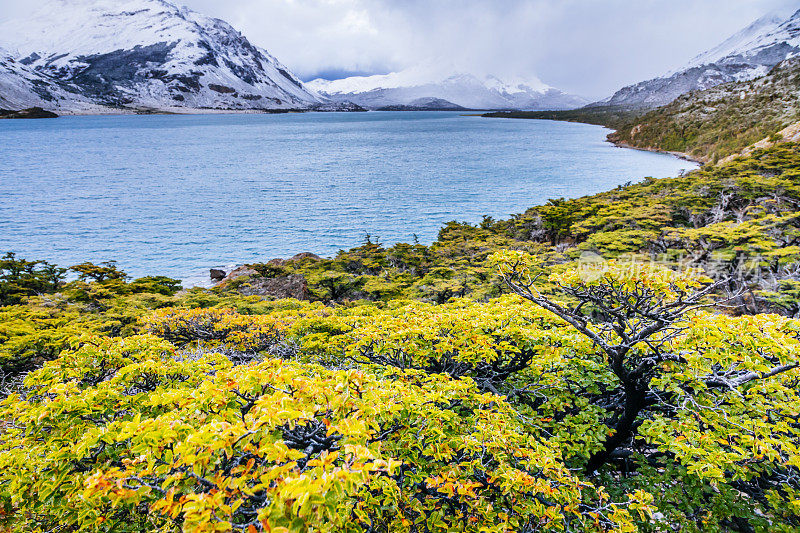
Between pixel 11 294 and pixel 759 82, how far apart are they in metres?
109

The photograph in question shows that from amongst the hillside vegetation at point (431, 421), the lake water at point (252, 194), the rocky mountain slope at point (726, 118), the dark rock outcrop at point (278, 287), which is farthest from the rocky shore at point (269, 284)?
the rocky mountain slope at point (726, 118)

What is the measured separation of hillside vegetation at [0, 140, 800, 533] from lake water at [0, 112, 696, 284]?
79.5 ft

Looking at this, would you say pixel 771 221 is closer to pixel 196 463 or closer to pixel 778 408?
pixel 778 408

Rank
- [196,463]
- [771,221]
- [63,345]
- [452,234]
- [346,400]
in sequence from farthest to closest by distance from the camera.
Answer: [452,234] < [771,221] < [63,345] < [346,400] < [196,463]

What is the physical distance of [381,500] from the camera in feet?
13.7

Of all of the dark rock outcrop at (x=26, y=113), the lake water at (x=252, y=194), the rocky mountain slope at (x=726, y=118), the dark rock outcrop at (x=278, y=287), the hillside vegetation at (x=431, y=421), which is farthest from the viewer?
the dark rock outcrop at (x=26, y=113)

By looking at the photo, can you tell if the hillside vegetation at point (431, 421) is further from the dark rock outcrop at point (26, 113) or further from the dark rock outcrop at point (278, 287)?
the dark rock outcrop at point (26, 113)

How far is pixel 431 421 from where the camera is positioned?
484 centimetres

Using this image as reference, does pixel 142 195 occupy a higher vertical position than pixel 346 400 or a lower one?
lower

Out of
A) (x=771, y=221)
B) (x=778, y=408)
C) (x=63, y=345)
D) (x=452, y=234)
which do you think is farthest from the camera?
(x=452, y=234)

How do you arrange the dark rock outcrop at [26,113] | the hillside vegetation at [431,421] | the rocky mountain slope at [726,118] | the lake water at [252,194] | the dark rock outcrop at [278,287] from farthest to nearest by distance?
the dark rock outcrop at [26,113] → the rocky mountain slope at [726,118] → the lake water at [252,194] → the dark rock outcrop at [278,287] → the hillside vegetation at [431,421]

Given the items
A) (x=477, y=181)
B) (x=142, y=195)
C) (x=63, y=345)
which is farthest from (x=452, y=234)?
(x=142, y=195)

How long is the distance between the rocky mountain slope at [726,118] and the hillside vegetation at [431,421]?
56.8 metres

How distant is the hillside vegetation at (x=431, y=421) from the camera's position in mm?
3123
